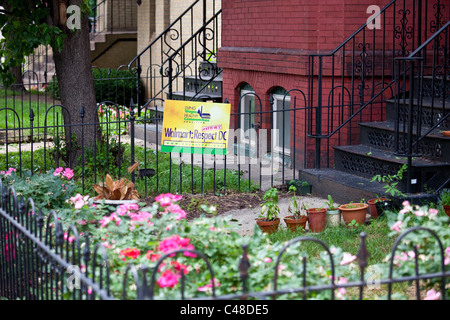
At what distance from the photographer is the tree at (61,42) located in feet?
26.0

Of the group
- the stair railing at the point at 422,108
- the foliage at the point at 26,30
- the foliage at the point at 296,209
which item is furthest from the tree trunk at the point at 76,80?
the stair railing at the point at 422,108

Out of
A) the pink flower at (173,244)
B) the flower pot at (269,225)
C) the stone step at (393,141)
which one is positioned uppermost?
the stone step at (393,141)

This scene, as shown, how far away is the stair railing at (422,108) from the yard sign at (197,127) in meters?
1.79

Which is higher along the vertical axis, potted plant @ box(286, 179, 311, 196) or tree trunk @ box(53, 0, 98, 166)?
tree trunk @ box(53, 0, 98, 166)

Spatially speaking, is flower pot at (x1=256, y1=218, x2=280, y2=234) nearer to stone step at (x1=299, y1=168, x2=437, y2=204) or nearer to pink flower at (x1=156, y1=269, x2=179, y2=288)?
stone step at (x1=299, y1=168, x2=437, y2=204)

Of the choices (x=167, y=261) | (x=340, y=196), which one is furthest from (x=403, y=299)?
(x=340, y=196)

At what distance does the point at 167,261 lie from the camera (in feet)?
11.7

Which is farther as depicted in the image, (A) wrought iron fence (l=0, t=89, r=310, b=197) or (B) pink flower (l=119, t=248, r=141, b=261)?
(A) wrought iron fence (l=0, t=89, r=310, b=197)

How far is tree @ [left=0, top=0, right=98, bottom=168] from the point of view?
792 centimetres

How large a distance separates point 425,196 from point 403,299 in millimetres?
3222

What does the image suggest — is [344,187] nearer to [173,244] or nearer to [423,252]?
[423,252]

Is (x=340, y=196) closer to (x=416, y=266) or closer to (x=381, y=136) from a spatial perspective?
(x=381, y=136)

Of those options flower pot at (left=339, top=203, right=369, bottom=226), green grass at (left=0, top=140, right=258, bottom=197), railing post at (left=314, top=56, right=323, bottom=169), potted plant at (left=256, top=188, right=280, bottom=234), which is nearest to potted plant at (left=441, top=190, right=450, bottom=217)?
flower pot at (left=339, top=203, right=369, bottom=226)

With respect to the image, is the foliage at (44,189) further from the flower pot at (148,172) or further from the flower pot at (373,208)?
the flower pot at (373,208)
